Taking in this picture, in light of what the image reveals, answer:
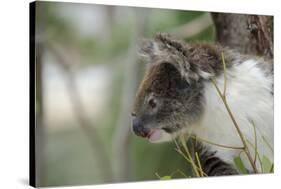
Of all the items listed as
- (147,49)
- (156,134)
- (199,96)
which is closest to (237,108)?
(199,96)

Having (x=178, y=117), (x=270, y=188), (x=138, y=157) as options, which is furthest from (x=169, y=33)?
(x=270, y=188)

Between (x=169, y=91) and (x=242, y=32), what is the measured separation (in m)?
0.70

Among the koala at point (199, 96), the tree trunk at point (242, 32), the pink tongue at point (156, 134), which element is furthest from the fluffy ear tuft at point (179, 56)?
the tree trunk at point (242, 32)

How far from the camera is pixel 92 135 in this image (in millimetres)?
3010

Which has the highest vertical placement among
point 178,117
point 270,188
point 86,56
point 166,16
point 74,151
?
point 166,16

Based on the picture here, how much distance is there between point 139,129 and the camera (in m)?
3.08

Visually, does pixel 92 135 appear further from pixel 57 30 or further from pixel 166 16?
pixel 166 16

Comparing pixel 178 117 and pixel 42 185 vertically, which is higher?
pixel 178 117

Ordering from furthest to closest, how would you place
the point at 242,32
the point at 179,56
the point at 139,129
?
the point at 242,32, the point at 139,129, the point at 179,56

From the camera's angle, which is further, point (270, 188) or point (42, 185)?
point (270, 188)

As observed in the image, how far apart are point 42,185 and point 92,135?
0.38 m

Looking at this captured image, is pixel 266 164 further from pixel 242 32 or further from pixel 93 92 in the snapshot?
pixel 93 92

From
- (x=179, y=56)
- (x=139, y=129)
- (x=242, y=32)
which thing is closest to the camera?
(x=179, y=56)

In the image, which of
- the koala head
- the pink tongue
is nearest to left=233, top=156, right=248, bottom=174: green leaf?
the koala head
